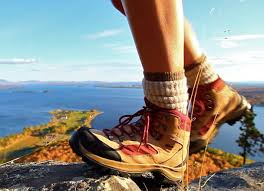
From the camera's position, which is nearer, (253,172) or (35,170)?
(35,170)

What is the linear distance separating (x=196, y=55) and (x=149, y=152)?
18.5 inches

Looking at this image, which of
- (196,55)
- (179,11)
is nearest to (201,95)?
(196,55)

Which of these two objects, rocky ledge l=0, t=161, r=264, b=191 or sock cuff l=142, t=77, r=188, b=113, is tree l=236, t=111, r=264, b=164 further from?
sock cuff l=142, t=77, r=188, b=113

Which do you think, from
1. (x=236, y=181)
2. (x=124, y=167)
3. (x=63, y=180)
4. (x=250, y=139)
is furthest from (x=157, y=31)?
(x=250, y=139)

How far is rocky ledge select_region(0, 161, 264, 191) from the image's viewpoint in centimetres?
112

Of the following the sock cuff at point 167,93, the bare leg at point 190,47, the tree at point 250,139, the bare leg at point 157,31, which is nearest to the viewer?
the bare leg at point 157,31

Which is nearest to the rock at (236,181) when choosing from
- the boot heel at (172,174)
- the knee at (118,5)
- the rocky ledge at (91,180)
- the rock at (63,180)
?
the rocky ledge at (91,180)

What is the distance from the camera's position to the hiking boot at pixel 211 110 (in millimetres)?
1417

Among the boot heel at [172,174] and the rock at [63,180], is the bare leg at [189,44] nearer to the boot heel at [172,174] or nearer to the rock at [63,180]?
the boot heel at [172,174]

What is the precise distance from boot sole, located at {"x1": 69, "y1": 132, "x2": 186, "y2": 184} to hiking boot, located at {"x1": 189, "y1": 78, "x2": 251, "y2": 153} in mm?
202

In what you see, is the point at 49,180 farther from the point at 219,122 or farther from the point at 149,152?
the point at 219,122

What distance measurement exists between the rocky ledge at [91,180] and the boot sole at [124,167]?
0.13 feet

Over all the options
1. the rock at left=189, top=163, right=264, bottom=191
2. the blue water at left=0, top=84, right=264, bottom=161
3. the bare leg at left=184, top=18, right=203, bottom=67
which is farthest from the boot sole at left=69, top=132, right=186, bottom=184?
the blue water at left=0, top=84, right=264, bottom=161

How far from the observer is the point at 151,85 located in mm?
1150
